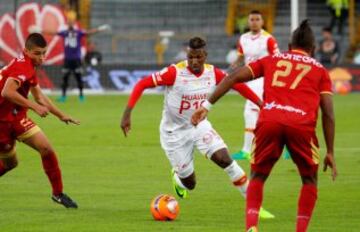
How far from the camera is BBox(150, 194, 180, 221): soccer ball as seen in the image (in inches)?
500

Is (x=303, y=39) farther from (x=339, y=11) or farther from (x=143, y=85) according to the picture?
(x=339, y=11)

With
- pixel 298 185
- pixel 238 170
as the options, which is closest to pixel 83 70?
pixel 298 185

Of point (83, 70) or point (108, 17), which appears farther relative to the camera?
point (108, 17)

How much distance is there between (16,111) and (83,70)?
83.2ft

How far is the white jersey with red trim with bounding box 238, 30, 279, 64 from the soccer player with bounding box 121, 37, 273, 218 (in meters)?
6.15

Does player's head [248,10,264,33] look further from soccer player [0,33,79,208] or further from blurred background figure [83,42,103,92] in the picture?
blurred background figure [83,42,103,92]

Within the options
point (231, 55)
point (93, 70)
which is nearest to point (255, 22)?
point (93, 70)

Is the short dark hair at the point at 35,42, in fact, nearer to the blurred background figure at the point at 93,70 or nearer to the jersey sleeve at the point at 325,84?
the jersey sleeve at the point at 325,84

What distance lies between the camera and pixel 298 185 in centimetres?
1614

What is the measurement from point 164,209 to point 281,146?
2.52 metres

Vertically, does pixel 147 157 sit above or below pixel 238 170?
below

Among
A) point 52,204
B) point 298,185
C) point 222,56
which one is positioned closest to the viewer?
point 52,204

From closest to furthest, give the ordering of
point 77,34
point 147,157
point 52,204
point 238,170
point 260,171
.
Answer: point 260,171
point 238,170
point 52,204
point 147,157
point 77,34

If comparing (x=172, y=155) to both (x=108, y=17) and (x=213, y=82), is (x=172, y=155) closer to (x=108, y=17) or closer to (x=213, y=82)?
(x=213, y=82)
